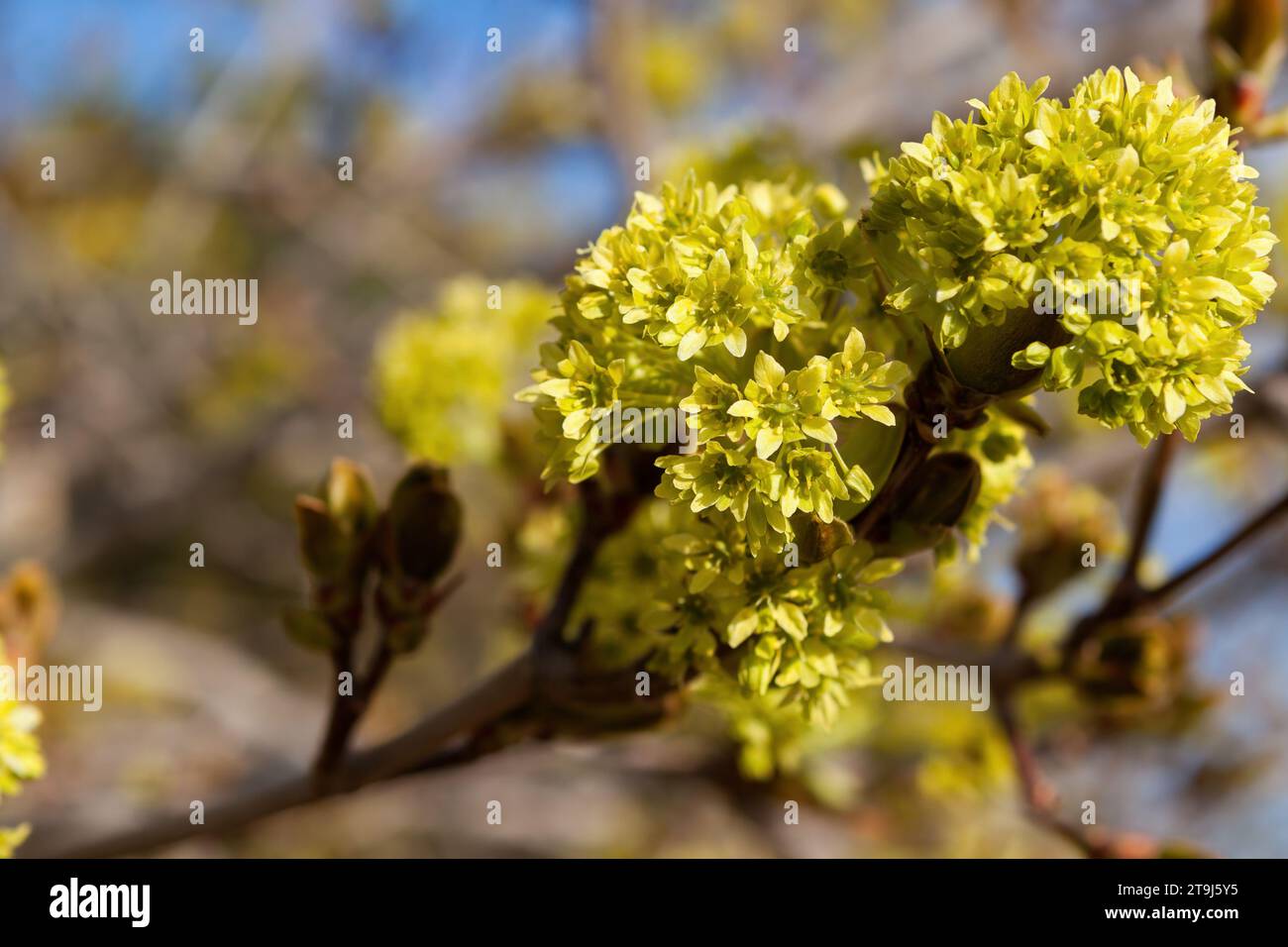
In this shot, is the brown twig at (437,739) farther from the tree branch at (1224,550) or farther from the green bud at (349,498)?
the tree branch at (1224,550)

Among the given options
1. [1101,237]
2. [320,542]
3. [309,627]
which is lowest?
[309,627]

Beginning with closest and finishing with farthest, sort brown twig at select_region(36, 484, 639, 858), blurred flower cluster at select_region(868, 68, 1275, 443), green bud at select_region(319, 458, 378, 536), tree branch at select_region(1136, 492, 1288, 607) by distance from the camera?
blurred flower cluster at select_region(868, 68, 1275, 443) < brown twig at select_region(36, 484, 639, 858) < green bud at select_region(319, 458, 378, 536) < tree branch at select_region(1136, 492, 1288, 607)

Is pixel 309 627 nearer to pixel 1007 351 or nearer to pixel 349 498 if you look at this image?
pixel 349 498

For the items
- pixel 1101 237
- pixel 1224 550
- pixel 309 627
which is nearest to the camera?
pixel 1101 237

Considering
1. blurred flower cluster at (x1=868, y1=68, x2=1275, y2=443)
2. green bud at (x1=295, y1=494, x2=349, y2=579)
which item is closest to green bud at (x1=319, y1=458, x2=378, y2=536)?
green bud at (x1=295, y1=494, x2=349, y2=579)

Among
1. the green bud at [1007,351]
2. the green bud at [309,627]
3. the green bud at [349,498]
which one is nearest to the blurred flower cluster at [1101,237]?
the green bud at [1007,351]

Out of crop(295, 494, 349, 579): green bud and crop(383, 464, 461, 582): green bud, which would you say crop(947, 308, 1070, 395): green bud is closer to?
crop(383, 464, 461, 582): green bud

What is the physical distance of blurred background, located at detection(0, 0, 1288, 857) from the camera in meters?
2.78

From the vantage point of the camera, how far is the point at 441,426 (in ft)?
9.04

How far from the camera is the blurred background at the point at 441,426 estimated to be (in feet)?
9.11

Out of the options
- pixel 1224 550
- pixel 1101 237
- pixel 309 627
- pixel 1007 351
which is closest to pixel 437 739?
pixel 309 627

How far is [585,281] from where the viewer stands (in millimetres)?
1312

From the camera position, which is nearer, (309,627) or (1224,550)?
(309,627)
